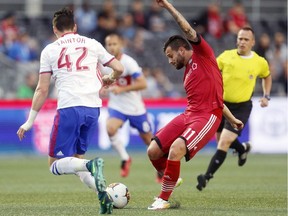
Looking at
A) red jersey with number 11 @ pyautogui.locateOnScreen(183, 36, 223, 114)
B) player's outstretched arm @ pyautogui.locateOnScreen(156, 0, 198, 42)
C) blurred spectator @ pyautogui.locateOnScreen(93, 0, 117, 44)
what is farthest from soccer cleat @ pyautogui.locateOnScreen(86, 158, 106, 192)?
blurred spectator @ pyautogui.locateOnScreen(93, 0, 117, 44)

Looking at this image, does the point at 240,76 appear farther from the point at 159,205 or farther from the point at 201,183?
the point at 159,205

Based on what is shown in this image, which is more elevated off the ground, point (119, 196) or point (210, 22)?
point (210, 22)

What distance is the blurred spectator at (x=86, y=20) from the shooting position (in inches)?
1025

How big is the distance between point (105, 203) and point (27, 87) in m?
14.4

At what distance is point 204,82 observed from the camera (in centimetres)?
1065

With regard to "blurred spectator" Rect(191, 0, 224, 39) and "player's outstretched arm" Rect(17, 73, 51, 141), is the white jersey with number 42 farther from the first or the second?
"blurred spectator" Rect(191, 0, 224, 39)

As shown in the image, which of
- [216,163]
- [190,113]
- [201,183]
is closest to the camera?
[190,113]

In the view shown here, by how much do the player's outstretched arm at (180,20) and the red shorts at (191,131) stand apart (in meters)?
1.01

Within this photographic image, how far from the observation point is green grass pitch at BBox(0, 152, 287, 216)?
1035 cm

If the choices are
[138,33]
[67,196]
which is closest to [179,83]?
[138,33]

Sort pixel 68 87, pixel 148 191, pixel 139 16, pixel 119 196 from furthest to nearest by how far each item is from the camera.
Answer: pixel 139 16, pixel 148 191, pixel 119 196, pixel 68 87

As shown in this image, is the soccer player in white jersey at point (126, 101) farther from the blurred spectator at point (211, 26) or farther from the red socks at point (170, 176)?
the blurred spectator at point (211, 26)

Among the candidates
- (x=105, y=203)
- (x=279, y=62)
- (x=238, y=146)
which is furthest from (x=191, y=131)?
(x=279, y=62)

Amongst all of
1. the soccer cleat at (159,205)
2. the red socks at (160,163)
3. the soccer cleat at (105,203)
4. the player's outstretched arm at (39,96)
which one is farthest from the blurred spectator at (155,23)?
the soccer cleat at (105,203)
